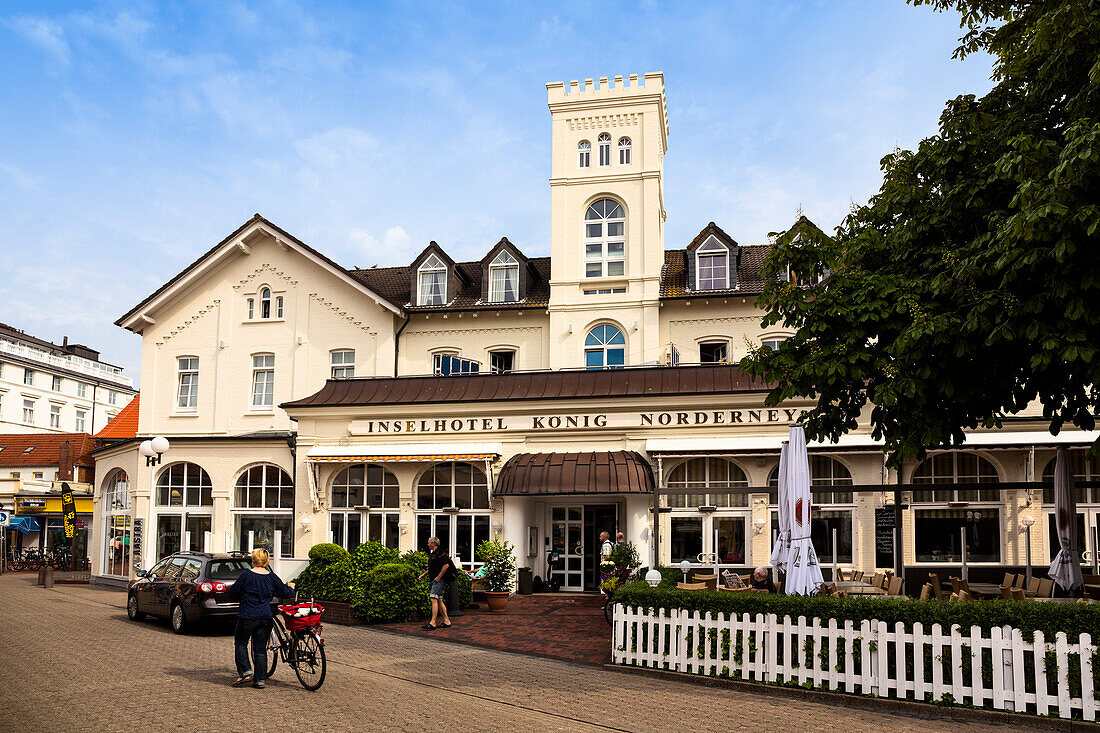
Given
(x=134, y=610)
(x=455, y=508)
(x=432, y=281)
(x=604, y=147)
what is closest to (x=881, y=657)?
(x=134, y=610)

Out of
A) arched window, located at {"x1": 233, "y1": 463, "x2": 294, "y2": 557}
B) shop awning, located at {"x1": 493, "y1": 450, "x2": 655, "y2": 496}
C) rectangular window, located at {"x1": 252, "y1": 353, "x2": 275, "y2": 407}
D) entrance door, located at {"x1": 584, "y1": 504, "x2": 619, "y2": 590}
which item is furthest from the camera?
rectangular window, located at {"x1": 252, "y1": 353, "x2": 275, "y2": 407}

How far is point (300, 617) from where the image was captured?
11.3 m

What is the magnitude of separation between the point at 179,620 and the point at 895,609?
12.6 meters

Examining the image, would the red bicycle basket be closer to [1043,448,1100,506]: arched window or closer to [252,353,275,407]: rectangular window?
[1043,448,1100,506]: arched window

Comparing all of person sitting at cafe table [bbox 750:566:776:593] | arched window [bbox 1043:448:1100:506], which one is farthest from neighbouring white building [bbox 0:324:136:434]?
arched window [bbox 1043:448:1100:506]

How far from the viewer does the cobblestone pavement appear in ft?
30.3

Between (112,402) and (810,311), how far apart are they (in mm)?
80036

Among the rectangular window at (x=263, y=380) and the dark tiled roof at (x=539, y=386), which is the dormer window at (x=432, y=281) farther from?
the rectangular window at (x=263, y=380)

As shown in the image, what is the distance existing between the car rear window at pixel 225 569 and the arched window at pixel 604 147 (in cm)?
1736

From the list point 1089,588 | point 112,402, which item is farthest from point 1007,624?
point 112,402

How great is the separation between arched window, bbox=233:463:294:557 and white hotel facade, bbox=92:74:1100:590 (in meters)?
0.07

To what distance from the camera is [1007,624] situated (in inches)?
391

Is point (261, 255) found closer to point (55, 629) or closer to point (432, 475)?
point (432, 475)

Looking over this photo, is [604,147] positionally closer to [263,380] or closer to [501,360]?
[501,360]
